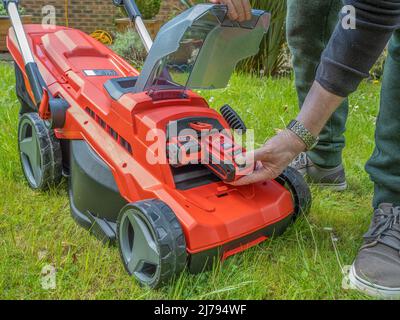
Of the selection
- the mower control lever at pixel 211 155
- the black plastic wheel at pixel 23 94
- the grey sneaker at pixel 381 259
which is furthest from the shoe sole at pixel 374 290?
the black plastic wheel at pixel 23 94

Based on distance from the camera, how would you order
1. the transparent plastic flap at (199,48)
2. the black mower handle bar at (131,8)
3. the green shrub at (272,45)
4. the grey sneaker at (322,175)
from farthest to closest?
the green shrub at (272,45) < the black mower handle bar at (131,8) < the grey sneaker at (322,175) < the transparent plastic flap at (199,48)

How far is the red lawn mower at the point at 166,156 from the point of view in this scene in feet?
3.80

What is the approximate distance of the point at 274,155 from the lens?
1.19 metres

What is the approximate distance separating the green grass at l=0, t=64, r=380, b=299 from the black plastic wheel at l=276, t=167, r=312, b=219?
1.8 inches

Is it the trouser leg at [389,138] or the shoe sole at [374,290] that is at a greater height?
the trouser leg at [389,138]

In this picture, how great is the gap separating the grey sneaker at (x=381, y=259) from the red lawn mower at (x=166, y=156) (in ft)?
0.68

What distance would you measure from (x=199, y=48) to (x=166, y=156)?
30cm

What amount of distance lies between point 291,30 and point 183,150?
0.68 m

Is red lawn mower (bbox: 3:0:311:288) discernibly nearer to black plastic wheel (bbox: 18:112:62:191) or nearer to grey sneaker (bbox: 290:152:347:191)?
black plastic wheel (bbox: 18:112:62:191)

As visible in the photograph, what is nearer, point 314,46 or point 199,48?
point 199,48

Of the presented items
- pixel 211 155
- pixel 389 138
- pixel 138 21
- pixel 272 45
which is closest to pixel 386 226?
pixel 389 138

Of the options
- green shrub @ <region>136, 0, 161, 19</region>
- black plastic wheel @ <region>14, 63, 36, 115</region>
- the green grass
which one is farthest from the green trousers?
green shrub @ <region>136, 0, 161, 19</region>

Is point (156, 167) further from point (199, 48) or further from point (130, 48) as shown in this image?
point (130, 48)

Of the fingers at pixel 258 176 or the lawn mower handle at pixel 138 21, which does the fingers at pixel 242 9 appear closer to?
the fingers at pixel 258 176
